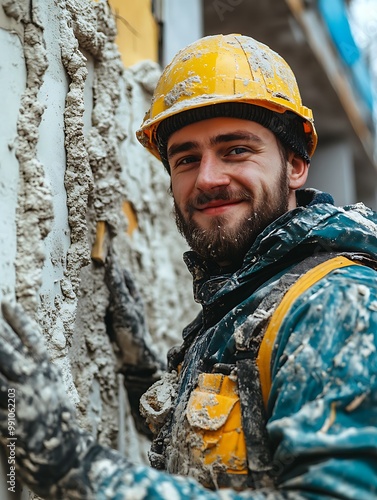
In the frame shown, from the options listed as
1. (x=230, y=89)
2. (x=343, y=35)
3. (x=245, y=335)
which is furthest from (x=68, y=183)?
(x=343, y=35)

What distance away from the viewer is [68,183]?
7.59 feet

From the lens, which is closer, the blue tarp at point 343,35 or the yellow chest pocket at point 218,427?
the yellow chest pocket at point 218,427

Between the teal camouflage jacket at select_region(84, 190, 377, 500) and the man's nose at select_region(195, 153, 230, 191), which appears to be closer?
the teal camouflage jacket at select_region(84, 190, 377, 500)

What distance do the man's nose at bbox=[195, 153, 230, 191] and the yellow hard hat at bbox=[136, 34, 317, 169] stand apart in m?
0.15

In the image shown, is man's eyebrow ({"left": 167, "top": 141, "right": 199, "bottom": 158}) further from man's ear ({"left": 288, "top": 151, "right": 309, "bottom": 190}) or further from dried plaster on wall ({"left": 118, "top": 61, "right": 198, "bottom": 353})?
dried plaster on wall ({"left": 118, "top": 61, "right": 198, "bottom": 353})

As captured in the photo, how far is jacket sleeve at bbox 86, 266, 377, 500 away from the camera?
1.49 metres

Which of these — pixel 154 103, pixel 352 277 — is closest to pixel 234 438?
pixel 352 277

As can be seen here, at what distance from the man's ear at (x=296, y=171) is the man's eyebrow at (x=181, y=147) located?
42cm

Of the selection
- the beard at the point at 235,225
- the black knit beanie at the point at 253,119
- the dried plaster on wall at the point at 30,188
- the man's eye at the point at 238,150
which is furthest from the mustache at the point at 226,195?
the dried plaster on wall at the point at 30,188

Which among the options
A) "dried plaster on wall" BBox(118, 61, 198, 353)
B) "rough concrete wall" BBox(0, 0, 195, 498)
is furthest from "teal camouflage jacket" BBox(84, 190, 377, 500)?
"dried plaster on wall" BBox(118, 61, 198, 353)

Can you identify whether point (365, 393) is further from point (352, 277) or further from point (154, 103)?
point (154, 103)

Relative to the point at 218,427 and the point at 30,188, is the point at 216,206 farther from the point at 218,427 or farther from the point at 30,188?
the point at 218,427

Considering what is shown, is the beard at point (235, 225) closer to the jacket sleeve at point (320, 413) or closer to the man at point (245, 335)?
the man at point (245, 335)

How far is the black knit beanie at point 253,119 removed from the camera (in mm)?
2281
